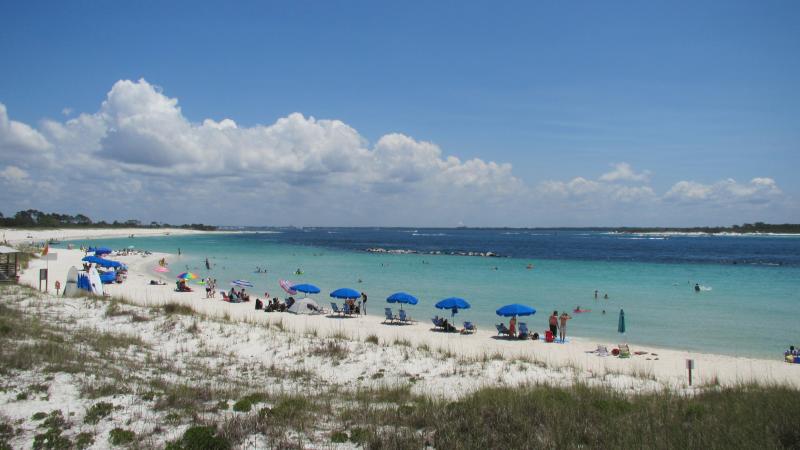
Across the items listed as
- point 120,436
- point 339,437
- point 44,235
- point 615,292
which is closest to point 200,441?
point 120,436

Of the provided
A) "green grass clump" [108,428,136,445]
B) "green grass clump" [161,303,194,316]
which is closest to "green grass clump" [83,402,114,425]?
"green grass clump" [108,428,136,445]

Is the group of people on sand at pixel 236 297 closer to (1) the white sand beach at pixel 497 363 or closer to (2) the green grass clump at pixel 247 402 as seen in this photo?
(1) the white sand beach at pixel 497 363

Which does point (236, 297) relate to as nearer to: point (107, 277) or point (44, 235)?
point (107, 277)

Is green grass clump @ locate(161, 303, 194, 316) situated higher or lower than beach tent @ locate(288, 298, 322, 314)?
higher

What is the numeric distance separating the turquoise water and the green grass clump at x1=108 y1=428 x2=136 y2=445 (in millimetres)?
18091

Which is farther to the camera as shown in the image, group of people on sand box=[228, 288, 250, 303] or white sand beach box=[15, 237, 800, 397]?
group of people on sand box=[228, 288, 250, 303]

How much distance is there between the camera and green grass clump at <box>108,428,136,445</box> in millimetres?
7238

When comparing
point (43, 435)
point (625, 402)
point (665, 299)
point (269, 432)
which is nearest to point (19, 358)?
point (43, 435)

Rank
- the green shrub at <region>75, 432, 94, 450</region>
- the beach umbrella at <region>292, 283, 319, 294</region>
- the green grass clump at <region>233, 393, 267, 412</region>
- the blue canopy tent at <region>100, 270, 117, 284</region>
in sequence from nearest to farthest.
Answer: the green shrub at <region>75, 432, 94, 450</region> < the green grass clump at <region>233, 393, 267, 412</region> < the beach umbrella at <region>292, 283, 319, 294</region> < the blue canopy tent at <region>100, 270, 117, 284</region>

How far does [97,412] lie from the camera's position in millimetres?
8031

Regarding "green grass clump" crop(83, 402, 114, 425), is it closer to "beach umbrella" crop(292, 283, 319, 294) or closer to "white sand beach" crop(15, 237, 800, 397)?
"white sand beach" crop(15, 237, 800, 397)

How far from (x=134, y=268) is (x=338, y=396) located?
42.7 m

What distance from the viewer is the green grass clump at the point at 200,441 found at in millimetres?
6930

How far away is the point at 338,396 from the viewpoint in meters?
10.2
